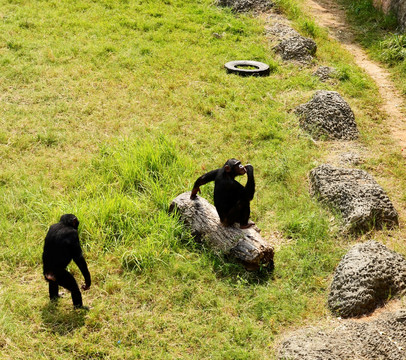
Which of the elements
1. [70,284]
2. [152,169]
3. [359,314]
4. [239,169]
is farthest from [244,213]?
[70,284]

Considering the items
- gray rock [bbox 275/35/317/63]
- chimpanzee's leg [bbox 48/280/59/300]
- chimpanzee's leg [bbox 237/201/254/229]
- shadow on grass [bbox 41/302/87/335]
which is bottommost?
shadow on grass [bbox 41/302/87/335]

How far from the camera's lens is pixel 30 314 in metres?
5.25

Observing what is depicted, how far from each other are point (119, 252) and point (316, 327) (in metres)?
2.48

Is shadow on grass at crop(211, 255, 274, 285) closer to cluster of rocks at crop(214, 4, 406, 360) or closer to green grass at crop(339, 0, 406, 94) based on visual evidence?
cluster of rocks at crop(214, 4, 406, 360)

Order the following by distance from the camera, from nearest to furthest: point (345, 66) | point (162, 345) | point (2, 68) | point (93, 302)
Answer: point (162, 345) < point (93, 302) < point (2, 68) < point (345, 66)

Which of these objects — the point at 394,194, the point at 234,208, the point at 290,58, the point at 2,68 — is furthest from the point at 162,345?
the point at 290,58

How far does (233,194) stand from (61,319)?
2.43 meters

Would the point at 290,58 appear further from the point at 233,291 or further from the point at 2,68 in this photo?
the point at 233,291

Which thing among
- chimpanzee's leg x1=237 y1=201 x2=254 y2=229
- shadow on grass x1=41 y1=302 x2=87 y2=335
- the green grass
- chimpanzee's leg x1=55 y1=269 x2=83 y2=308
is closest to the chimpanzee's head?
chimpanzee's leg x1=237 y1=201 x2=254 y2=229

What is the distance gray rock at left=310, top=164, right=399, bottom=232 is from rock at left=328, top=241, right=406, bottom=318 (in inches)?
34.9

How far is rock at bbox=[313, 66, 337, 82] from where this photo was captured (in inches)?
436

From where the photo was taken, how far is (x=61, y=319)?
5.20m

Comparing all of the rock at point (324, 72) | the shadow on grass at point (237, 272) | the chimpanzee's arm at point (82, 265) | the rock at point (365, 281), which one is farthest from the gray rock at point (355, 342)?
the rock at point (324, 72)

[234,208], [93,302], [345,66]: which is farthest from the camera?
[345,66]
